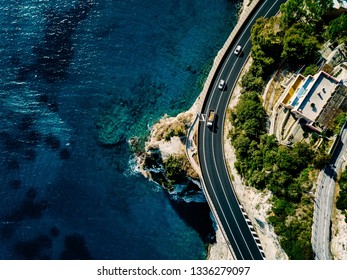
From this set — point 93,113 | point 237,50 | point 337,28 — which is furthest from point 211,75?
point 93,113

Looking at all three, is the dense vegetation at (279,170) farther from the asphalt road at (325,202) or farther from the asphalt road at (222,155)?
the asphalt road at (222,155)

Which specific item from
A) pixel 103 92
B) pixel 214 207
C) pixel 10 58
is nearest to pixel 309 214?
pixel 214 207

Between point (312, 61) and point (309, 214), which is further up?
point (312, 61)

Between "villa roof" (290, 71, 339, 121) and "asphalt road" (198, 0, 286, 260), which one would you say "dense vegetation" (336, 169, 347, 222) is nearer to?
"villa roof" (290, 71, 339, 121)

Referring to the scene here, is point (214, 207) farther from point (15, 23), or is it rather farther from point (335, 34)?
point (15, 23)

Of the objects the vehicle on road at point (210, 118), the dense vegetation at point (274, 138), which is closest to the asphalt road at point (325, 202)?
the dense vegetation at point (274, 138)
